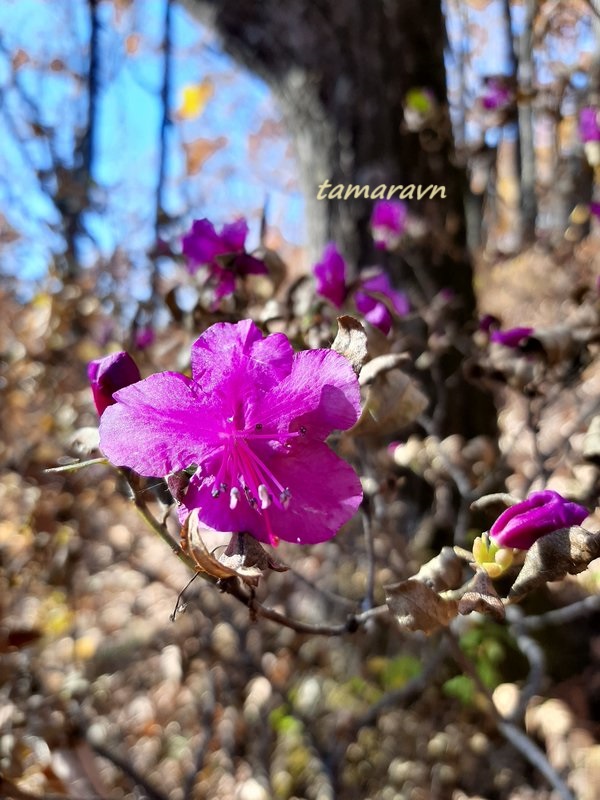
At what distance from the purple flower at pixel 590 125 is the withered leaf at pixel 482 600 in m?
1.07

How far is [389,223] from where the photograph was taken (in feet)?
4.66

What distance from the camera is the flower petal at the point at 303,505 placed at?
18.2 inches

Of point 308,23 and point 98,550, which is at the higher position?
point 308,23

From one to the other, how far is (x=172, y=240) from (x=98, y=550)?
128 centimetres

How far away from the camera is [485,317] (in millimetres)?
966

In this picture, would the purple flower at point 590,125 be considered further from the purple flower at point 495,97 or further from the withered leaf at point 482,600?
the withered leaf at point 482,600

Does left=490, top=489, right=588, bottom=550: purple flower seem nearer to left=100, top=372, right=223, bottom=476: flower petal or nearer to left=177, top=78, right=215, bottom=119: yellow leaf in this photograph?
left=100, top=372, right=223, bottom=476: flower petal

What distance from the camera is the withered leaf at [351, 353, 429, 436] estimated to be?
1.89 feet

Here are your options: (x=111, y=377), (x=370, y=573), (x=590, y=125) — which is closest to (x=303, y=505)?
(x=111, y=377)

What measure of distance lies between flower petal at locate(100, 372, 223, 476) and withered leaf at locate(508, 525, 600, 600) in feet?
0.77

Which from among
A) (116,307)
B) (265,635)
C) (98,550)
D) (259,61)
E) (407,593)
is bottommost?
(98,550)

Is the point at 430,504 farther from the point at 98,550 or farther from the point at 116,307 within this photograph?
the point at 98,550

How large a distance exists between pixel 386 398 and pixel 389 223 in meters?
0.93

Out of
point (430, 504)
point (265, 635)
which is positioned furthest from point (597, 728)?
point (265, 635)
